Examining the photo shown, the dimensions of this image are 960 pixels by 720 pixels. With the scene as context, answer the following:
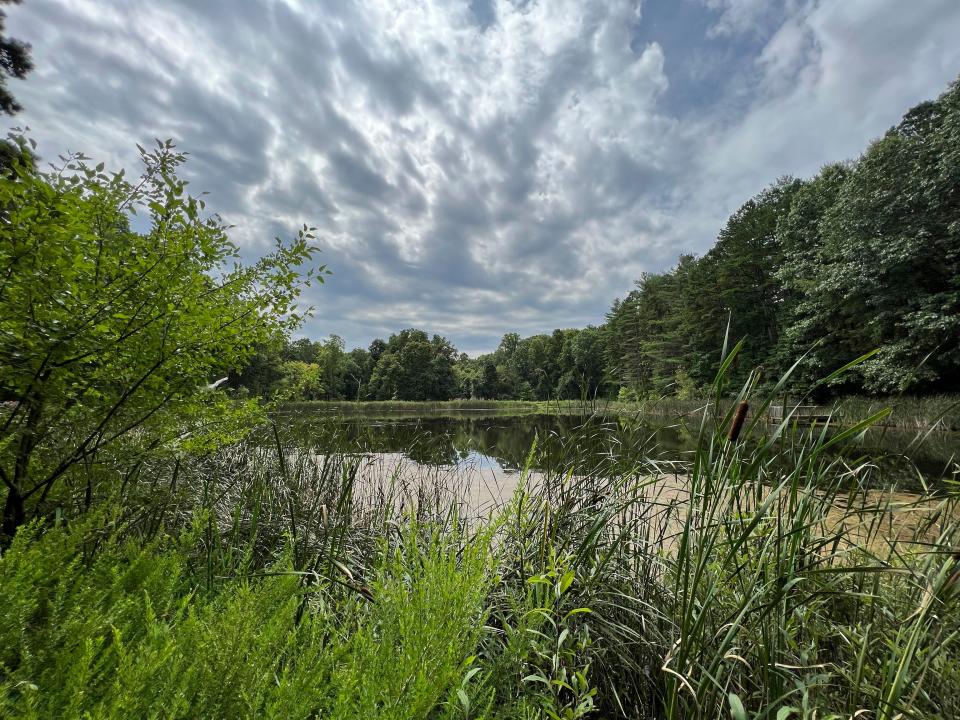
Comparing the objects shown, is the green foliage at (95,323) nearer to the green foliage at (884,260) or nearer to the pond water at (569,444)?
→ the pond water at (569,444)

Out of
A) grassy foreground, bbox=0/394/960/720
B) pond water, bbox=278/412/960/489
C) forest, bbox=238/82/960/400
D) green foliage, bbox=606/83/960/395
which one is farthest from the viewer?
green foliage, bbox=606/83/960/395

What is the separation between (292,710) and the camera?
2.65 ft

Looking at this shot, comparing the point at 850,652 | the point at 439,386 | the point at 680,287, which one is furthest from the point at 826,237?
the point at 439,386

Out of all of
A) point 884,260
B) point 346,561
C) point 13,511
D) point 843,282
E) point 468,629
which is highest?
point 884,260

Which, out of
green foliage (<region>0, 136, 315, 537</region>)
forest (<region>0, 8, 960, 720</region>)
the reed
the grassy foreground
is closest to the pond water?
forest (<region>0, 8, 960, 720</region>)

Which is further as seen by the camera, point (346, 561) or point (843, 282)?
point (843, 282)

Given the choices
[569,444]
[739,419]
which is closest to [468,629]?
[739,419]

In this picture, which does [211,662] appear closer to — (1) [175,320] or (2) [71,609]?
(2) [71,609]

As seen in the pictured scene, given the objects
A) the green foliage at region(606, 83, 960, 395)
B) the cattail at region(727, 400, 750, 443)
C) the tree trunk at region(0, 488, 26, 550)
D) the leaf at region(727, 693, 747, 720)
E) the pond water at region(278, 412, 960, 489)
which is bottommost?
the leaf at region(727, 693, 747, 720)

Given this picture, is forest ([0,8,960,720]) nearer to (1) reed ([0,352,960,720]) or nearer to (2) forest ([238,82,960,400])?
(1) reed ([0,352,960,720])

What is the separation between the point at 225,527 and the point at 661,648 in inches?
139

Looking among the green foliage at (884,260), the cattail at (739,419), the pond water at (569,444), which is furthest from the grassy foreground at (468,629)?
the green foliage at (884,260)

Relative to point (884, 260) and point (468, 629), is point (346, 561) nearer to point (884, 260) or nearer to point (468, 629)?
point (468, 629)

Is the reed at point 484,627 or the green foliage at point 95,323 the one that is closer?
the reed at point 484,627
